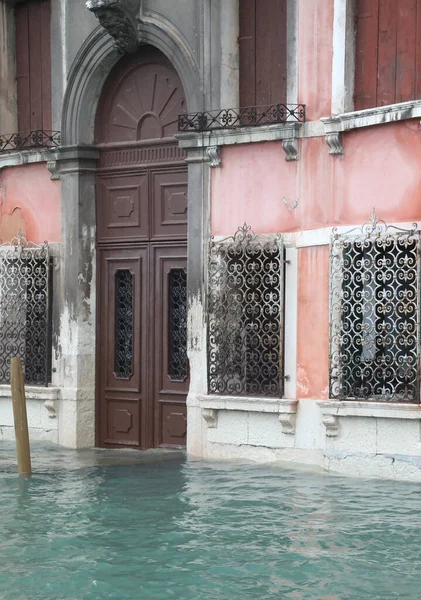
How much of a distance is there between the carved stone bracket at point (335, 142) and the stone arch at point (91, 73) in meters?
1.82

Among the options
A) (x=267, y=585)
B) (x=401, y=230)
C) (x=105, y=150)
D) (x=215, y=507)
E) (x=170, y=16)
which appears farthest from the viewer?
(x=105, y=150)

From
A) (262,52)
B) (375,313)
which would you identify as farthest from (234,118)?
(375,313)

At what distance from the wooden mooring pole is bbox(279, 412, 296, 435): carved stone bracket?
2.23m

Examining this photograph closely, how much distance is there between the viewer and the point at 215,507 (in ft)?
30.9

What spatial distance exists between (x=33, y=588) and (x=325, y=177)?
5.07m

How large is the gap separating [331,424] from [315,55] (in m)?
3.22

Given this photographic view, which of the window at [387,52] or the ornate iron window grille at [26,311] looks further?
the ornate iron window grille at [26,311]

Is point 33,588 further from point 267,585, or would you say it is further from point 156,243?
→ point 156,243

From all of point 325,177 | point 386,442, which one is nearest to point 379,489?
point 386,442

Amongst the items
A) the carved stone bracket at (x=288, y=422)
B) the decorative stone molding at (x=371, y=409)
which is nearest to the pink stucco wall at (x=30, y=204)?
the carved stone bracket at (x=288, y=422)

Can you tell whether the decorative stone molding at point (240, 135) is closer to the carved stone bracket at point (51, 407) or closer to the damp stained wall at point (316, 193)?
the damp stained wall at point (316, 193)

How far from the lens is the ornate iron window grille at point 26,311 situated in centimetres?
1298

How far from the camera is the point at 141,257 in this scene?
12.6 metres

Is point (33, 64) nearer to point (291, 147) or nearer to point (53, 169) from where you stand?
point (53, 169)
